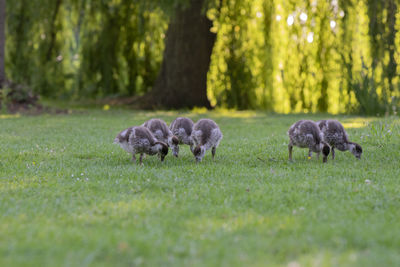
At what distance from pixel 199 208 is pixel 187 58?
14.6 m

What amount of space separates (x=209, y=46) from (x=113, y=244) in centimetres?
1614

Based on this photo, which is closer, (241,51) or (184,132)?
(184,132)

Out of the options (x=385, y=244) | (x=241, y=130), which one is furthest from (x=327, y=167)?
(x=241, y=130)

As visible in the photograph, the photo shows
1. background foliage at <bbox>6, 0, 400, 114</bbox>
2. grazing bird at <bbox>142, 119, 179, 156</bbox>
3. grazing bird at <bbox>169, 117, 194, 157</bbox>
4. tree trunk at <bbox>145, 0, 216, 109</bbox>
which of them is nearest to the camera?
grazing bird at <bbox>142, 119, 179, 156</bbox>

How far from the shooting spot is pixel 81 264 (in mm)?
4234

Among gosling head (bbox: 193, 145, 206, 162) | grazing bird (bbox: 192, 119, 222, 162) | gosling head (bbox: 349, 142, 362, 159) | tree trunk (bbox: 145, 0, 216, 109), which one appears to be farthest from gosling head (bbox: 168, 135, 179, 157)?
tree trunk (bbox: 145, 0, 216, 109)

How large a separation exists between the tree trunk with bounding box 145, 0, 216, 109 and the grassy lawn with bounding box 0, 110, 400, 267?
9714 mm

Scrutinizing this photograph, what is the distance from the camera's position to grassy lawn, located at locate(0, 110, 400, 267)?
14.7ft

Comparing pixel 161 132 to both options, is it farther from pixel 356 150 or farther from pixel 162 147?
pixel 356 150

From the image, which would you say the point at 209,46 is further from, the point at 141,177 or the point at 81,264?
the point at 81,264

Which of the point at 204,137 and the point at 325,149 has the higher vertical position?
the point at 204,137

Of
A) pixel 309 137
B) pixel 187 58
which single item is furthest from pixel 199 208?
pixel 187 58

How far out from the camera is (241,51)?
20.0 m

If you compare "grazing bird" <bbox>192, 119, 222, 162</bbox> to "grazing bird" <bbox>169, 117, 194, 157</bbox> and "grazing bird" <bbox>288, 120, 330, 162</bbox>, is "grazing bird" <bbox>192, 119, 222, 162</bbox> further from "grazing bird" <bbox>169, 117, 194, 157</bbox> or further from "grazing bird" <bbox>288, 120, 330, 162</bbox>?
"grazing bird" <bbox>288, 120, 330, 162</bbox>
